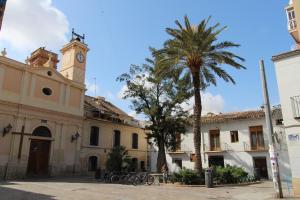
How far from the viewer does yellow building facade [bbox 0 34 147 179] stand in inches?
923

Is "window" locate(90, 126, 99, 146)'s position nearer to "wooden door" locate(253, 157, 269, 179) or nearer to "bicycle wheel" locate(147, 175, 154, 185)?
"bicycle wheel" locate(147, 175, 154, 185)

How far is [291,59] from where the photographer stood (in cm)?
1402

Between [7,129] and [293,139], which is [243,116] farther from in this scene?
[7,129]

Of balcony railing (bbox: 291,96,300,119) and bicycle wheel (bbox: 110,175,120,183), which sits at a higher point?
balcony railing (bbox: 291,96,300,119)

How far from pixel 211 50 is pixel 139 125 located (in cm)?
2087

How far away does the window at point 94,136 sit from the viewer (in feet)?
101

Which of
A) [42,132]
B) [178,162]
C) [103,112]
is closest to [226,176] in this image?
[178,162]

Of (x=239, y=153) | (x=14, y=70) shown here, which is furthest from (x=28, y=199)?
(x=239, y=153)

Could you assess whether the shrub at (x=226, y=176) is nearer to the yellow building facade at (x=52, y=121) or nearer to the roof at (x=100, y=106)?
the yellow building facade at (x=52, y=121)

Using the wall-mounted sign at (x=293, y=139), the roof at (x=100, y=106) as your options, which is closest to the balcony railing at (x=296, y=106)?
the wall-mounted sign at (x=293, y=139)

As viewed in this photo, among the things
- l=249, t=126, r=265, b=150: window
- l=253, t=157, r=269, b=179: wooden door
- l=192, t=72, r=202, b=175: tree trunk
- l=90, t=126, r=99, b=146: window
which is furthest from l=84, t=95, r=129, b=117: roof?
l=253, t=157, r=269, b=179: wooden door

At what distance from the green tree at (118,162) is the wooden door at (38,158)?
5.89 m

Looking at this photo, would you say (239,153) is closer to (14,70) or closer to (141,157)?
(141,157)

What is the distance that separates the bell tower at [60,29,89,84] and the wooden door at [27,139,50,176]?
824cm
